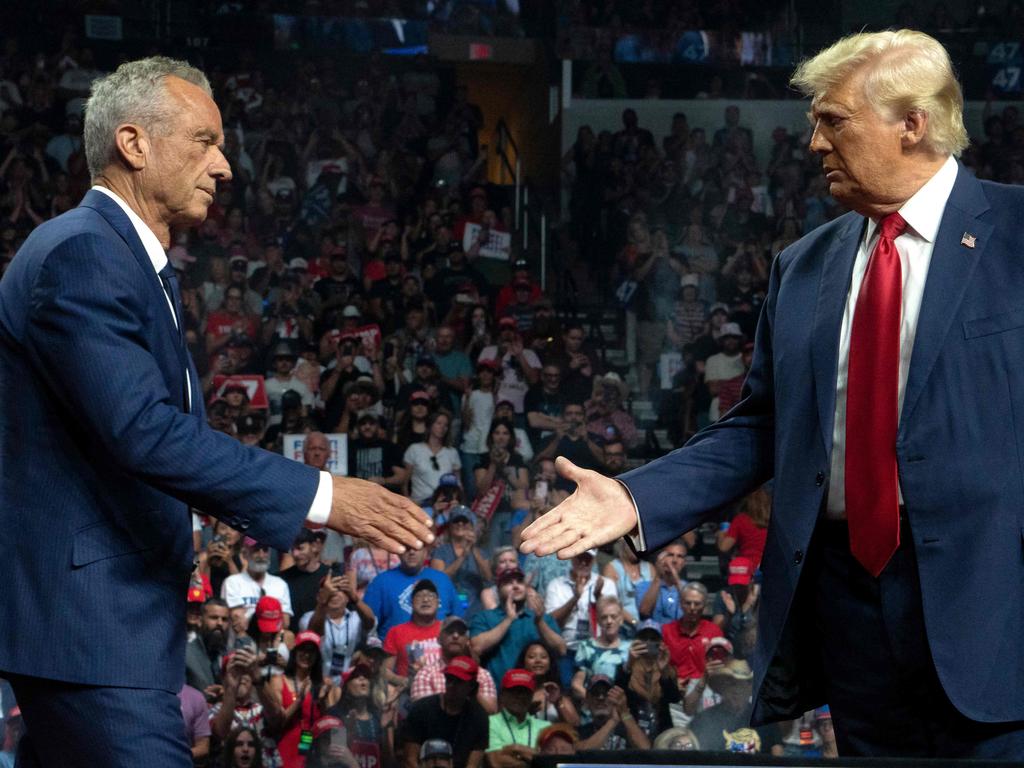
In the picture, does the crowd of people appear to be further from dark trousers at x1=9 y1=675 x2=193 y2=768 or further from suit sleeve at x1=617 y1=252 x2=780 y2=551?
suit sleeve at x1=617 y1=252 x2=780 y2=551

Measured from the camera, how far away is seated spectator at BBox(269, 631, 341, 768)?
5.48 metres

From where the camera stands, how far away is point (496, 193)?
10.2m

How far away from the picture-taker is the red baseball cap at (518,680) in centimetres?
544

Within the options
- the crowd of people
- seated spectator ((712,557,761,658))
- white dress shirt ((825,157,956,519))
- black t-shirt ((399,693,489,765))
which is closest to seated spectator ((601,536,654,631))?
the crowd of people

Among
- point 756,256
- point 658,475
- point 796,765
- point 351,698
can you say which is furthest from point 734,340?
point 796,765

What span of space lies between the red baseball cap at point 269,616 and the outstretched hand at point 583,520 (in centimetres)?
396

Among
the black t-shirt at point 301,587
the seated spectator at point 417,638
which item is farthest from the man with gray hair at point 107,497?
the black t-shirt at point 301,587

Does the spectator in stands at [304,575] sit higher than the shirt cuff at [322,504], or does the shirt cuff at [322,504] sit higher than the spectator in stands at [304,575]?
the shirt cuff at [322,504]

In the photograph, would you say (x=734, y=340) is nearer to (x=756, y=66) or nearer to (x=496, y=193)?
(x=496, y=193)

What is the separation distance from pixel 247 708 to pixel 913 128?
425 cm

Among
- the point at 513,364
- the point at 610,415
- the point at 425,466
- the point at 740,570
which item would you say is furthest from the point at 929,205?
the point at 513,364

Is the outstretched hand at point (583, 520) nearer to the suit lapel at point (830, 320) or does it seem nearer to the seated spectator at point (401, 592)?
the suit lapel at point (830, 320)

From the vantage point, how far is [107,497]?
1835 mm

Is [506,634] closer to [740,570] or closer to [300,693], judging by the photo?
[300,693]
